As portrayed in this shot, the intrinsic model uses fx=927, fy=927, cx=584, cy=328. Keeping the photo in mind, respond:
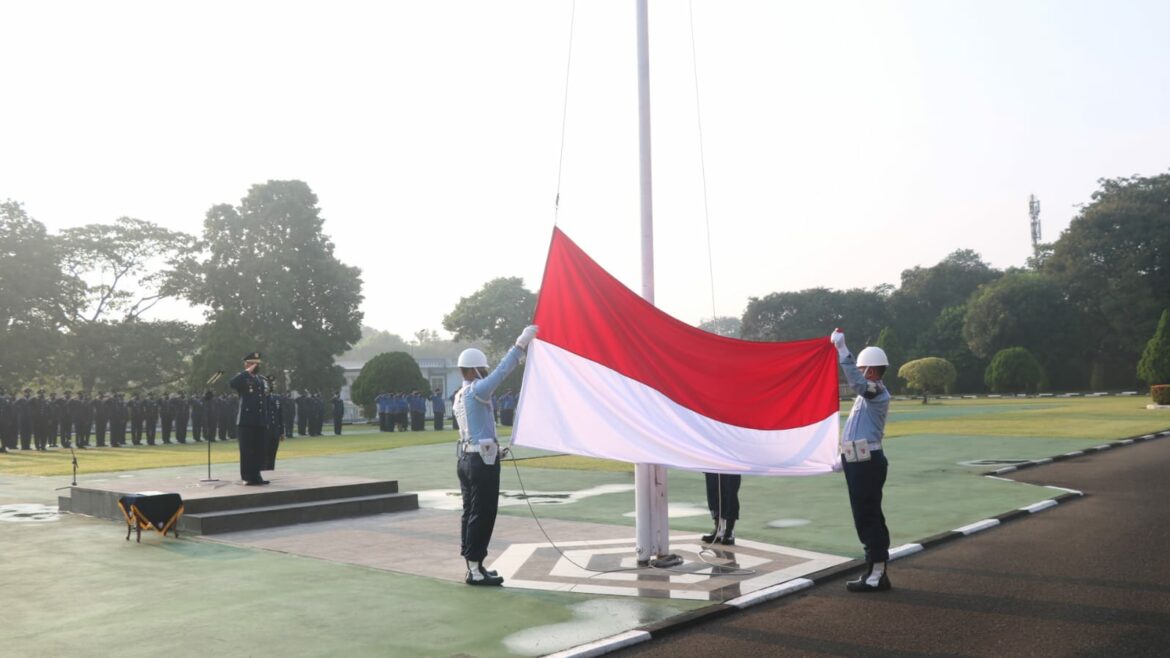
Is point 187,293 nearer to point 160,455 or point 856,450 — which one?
point 160,455

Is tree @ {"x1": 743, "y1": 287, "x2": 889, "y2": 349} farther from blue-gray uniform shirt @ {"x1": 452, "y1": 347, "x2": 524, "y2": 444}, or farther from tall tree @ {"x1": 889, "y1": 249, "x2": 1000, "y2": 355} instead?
blue-gray uniform shirt @ {"x1": 452, "y1": 347, "x2": 524, "y2": 444}

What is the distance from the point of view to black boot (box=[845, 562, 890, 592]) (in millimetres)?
7605

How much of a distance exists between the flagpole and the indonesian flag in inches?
22.4

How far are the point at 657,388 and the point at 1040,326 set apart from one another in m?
68.7

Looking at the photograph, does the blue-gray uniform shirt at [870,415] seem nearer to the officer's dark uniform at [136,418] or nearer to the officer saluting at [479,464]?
the officer saluting at [479,464]

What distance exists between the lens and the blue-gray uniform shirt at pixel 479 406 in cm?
802

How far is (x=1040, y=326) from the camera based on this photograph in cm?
6862

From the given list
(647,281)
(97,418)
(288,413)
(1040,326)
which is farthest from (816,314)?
(647,281)

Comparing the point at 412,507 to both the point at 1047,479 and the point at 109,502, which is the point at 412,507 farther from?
the point at 1047,479

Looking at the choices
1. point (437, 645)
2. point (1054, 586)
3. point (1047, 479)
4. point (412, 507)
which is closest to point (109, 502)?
point (412, 507)

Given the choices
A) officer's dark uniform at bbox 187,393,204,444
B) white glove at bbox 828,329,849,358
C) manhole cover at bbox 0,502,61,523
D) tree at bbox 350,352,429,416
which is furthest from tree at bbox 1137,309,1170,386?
manhole cover at bbox 0,502,61,523

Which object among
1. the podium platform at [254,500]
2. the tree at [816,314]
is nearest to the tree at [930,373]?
the tree at [816,314]

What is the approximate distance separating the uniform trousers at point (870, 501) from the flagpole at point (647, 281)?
1743mm

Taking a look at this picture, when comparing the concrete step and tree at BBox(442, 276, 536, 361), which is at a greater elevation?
tree at BBox(442, 276, 536, 361)
